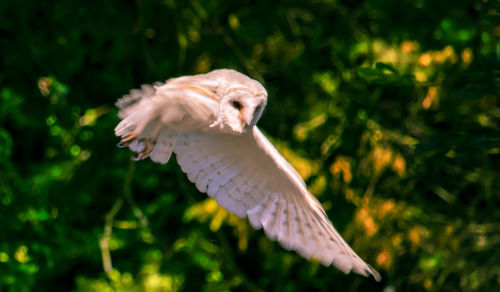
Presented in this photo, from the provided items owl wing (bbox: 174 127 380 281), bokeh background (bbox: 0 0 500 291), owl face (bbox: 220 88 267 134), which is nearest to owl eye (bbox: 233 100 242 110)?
owl face (bbox: 220 88 267 134)

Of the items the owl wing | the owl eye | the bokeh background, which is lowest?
the bokeh background

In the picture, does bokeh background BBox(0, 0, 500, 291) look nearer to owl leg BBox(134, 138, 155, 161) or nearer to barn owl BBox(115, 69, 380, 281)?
barn owl BBox(115, 69, 380, 281)

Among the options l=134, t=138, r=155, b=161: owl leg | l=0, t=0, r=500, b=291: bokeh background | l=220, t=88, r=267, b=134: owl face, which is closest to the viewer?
l=220, t=88, r=267, b=134: owl face

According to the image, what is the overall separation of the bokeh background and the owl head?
1326 millimetres

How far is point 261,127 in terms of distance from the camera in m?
2.81

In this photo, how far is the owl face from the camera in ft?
4.06

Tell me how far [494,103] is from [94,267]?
2.07 m

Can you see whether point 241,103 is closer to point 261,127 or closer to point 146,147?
point 146,147

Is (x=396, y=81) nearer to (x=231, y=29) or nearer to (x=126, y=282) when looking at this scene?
(x=231, y=29)

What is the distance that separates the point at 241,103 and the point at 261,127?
1.55 m

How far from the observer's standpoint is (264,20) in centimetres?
273

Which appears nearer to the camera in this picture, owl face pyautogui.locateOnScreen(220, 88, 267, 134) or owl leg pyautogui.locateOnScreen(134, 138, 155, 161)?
owl face pyautogui.locateOnScreen(220, 88, 267, 134)

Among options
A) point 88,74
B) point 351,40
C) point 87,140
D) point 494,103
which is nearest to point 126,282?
point 87,140

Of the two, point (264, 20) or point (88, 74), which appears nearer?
point (264, 20)
